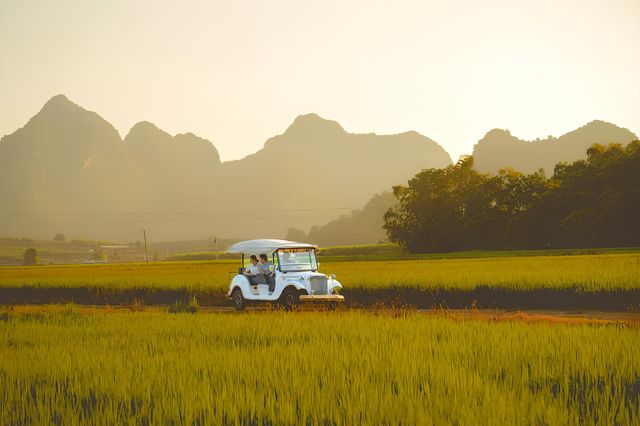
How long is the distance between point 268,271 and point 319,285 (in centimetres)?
204

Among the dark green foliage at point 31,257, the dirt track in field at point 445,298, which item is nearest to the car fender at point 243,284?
the dirt track in field at point 445,298

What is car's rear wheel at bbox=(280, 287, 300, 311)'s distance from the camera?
2052 cm

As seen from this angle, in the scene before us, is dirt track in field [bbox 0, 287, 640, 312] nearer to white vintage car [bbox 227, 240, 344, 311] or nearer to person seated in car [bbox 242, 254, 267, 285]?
white vintage car [bbox 227, 240, 344, 311]

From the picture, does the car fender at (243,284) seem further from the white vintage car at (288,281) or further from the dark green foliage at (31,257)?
the dark green foliage at (31,257)

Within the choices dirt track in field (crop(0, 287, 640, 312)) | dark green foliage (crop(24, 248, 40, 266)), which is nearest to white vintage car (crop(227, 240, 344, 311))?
dirt track in field (crop(0, 287, 640, 312))

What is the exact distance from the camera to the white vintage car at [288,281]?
20.6 meters

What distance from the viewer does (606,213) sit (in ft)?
217

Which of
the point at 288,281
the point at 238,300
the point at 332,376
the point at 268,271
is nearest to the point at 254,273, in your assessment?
the point at 268,271

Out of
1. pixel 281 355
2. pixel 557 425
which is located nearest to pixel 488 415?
pixel 557 425

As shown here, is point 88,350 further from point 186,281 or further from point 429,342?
point 186,281

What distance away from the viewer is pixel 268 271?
21.8 m

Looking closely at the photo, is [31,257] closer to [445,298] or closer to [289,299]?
[289,299]

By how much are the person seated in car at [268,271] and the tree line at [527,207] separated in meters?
53.5

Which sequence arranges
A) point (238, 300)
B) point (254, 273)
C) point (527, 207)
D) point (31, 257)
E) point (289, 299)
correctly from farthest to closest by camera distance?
point (31, 257)
point (527, 207)
point (238, 300)
point (254, 273)
point (289, 299)
